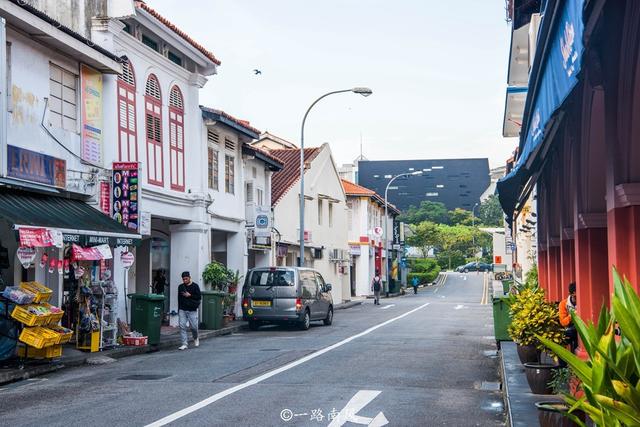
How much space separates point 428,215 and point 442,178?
1497 centimetres

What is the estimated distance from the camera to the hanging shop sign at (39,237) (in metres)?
13.3

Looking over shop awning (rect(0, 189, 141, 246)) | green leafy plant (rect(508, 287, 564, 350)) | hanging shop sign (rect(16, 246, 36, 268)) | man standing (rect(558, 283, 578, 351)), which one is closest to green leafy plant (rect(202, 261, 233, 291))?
shop awning (rect(0, 189, 141, 246))

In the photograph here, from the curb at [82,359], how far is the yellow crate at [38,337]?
17.0 inches

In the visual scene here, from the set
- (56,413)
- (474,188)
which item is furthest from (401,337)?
(474,188)

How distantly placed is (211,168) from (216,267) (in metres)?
3.41

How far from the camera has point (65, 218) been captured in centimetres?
1569

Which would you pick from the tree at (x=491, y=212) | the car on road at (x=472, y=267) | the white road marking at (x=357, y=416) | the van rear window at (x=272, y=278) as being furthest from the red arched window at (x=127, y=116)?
the tree at (x=491, y=212)

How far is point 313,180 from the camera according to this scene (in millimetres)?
39969

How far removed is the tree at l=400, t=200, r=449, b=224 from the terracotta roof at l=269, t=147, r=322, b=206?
255ft

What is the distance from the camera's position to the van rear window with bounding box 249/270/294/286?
76.9 feet

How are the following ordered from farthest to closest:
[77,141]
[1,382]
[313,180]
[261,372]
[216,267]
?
[313,180], [216,267], [77,141], [261,372], [1,382]

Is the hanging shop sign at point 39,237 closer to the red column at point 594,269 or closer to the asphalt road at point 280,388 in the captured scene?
the asphalt road at point 280,388

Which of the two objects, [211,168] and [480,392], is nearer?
[480,392]

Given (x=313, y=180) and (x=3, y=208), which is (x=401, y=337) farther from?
(x=313, y=180)
